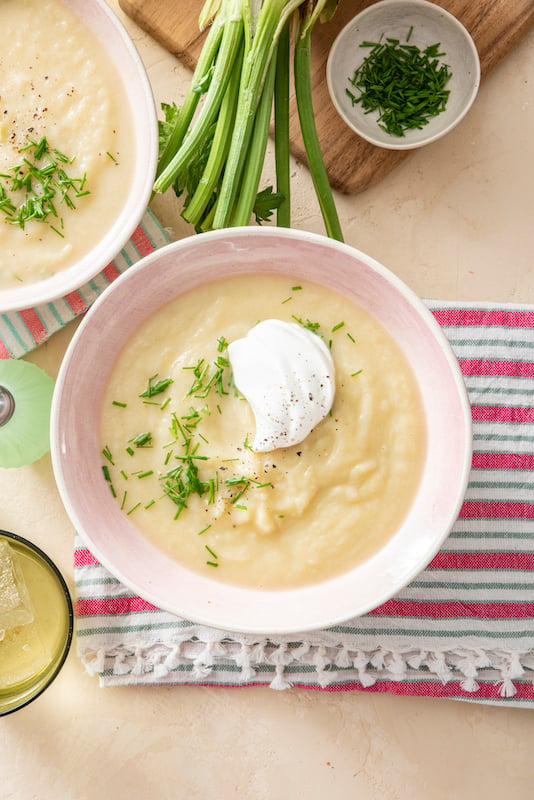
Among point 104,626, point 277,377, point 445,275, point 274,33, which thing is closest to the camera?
point 277,377

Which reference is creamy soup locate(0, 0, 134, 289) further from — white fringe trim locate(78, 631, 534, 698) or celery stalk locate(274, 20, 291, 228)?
white fringe trim locate(78, 631, 534, 698)

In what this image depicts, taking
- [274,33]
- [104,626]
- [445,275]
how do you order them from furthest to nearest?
1. [445,275]
2. [104,626]
3. [274,33]

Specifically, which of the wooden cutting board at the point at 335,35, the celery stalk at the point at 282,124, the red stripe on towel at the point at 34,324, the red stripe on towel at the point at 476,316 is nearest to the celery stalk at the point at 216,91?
the celery stalk at the point at 282,124

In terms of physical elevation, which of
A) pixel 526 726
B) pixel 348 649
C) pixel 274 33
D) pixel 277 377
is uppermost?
pixel 274 33

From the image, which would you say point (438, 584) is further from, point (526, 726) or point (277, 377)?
point (277, 377)

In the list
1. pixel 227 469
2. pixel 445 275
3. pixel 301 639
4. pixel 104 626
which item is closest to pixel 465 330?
pixel 445 275

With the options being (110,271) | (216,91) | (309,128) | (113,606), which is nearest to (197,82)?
(216,91)

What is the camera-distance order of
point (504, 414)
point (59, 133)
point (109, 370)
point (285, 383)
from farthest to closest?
point (504, 414)
point (59, 133)
point (109, 370)
point (285, 383)

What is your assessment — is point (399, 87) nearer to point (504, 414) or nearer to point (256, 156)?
point (256, 156)
